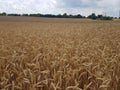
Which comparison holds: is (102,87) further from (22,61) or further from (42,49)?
(42,49)

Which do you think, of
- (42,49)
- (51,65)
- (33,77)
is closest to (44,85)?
(33,77)

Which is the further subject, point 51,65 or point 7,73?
point 51,65

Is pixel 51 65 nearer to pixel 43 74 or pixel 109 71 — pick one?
pixel 43 74

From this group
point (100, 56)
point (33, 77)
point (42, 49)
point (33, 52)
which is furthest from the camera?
point (42, 49)

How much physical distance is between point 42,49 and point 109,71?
2755mm

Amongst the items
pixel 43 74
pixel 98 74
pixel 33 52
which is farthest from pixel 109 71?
pixel 33 52

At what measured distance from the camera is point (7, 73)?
4027mm

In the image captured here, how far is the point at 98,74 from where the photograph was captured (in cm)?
367

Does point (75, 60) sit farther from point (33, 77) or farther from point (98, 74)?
point (33, 77)

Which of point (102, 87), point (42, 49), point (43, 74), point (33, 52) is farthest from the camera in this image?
point (42, 49)

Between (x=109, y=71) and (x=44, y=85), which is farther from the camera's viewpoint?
(x=109, y=71)

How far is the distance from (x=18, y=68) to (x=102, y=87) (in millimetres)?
1738

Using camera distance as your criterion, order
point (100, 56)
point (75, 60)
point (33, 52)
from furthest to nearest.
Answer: point (33, 52)
point (100, 56)
point (75, 60)

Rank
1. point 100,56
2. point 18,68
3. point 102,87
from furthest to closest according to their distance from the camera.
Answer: point 100,56 < point 18,68 < point 102,87
